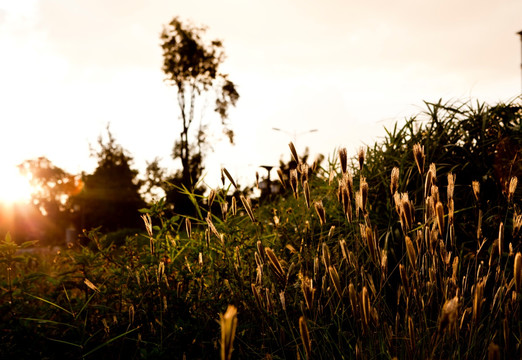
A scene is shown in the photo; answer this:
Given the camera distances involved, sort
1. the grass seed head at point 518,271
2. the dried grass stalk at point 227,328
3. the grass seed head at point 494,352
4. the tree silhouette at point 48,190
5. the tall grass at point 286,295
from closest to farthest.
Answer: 1. the dried grass stalk at point 227,328
2. the grass seed head at point 494,352
3. the grass seed head at point 518,271
4. the tall grass at point 286,295
5. the tree silhouette at point 48,190

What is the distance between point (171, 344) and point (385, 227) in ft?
7.33

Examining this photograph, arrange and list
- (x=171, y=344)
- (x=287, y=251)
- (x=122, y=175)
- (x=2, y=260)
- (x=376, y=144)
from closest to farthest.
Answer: (x=171, y=344), (x=2, y=260), (x=287, y=251), (x=376, y=144), (x=122, y=175)

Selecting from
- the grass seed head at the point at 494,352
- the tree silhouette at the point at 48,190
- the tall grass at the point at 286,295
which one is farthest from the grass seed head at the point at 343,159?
the tree silhouette at the point at 48,190

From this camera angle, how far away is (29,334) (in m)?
2.43

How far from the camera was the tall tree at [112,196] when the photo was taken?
26672mm

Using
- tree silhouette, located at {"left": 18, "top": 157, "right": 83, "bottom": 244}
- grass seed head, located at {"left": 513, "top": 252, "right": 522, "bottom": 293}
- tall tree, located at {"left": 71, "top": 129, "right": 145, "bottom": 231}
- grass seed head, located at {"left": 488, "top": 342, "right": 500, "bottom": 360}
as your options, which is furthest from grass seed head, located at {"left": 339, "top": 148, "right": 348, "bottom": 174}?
tree silhouette, located at {"left": 18, "top": 157, "right": 83, "bottom": 244}

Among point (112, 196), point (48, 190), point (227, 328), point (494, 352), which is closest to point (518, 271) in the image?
point (494, 352)

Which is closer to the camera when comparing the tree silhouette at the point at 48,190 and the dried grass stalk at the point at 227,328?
the dried grass stalk at the point at 227,328

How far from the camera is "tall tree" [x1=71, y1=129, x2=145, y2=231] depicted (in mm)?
26672

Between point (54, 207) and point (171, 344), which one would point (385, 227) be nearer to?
point (171, 344)

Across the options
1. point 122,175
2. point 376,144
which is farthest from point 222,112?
point 376,144

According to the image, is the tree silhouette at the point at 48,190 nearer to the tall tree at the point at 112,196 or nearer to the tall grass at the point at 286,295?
the tall tree at the point at 112,196

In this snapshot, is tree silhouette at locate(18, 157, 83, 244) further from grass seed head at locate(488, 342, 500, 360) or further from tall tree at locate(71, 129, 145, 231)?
grass seed head at locate(488, 342, 500, 360)

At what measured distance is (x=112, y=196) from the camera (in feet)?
88.0
